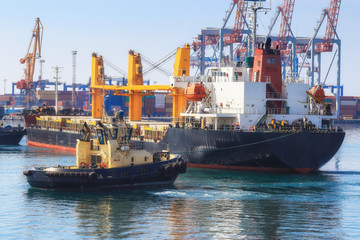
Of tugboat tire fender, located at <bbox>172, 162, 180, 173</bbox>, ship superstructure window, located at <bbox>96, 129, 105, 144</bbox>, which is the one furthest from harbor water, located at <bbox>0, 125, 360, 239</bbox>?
ship superstructure window, located at <bbox>96, 129, 105, 144</bbox>

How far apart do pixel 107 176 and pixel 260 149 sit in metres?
14.0

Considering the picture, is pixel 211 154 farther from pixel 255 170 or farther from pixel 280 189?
pixel 280 189

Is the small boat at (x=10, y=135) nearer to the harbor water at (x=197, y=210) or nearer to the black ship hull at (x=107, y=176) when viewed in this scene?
the harbor water at (x=197, y=210)

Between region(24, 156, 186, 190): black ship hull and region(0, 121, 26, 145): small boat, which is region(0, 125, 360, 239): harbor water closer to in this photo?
region(24, 156, 186, 190): black ship hull

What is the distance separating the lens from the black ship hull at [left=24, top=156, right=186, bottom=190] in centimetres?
3856

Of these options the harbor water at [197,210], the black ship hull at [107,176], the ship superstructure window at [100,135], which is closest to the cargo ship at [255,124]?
the harbor water at [197,210]

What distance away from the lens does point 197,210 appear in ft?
112

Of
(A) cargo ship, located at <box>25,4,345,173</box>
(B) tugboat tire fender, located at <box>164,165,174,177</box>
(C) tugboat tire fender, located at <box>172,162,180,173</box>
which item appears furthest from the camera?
(A) cargo ship, located at <box>25,4,345,173</box>

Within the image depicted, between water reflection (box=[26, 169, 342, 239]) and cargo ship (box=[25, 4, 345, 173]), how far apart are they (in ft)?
11.6

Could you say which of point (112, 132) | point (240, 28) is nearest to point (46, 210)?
point (112, 132)

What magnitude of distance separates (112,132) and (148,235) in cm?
1221

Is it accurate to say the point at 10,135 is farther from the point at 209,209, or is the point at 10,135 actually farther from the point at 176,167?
the point at 209,209

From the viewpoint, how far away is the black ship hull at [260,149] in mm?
47156

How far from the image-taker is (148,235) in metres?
29.1
